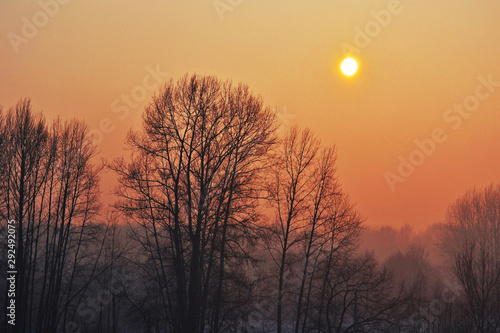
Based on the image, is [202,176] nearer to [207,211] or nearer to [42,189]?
[207,211]

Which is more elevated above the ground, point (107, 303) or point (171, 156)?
point (171, 156)

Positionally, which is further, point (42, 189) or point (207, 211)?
point (42, 189)

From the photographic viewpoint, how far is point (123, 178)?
82.5 ft

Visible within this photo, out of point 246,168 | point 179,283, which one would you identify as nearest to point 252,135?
point 246,168

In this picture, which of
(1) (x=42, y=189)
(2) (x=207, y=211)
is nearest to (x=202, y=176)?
(2) (x=207, y=211)

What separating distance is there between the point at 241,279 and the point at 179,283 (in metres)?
3.33

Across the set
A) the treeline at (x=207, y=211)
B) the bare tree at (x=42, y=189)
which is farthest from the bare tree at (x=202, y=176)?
the bare tree at (x=42, y=189)

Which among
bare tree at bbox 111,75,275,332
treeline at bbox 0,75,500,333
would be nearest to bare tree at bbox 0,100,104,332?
treeline at bbox 0,75,500,333

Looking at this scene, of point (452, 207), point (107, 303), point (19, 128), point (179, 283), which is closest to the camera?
point (179, 283)

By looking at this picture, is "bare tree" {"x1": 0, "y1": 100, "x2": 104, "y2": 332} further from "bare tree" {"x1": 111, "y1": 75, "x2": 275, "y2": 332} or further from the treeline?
"bare tree" {"x1": 111, "y1": 75, "x2": 275, "y2": 332}

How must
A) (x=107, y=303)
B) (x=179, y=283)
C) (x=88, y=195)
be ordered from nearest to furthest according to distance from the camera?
1. (x=179, y=283)
2. (x=88, y=195)
3. (x=107, y=303)

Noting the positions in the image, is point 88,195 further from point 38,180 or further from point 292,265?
point 292,265

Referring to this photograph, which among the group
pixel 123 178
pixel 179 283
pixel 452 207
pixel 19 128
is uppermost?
pixel 452 207

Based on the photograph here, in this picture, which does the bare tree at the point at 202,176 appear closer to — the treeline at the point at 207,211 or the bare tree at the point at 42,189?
the treeline at the point at 207,211
